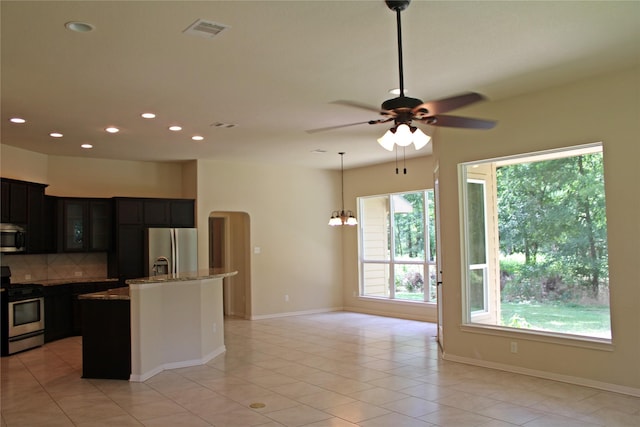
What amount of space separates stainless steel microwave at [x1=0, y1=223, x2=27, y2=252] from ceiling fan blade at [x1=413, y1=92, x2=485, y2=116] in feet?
20.8

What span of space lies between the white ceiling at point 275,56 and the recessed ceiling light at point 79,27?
52mm

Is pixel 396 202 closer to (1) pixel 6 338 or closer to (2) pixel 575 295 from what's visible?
(2) pixel 575 295

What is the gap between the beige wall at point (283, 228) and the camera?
9.59 m

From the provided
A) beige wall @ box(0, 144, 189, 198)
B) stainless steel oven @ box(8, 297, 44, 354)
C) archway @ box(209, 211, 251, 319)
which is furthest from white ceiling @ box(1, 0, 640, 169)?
archway @ box(209, 211, 251, 319)

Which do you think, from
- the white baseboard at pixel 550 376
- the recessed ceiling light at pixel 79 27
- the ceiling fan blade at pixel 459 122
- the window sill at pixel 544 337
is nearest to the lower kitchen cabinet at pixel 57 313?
the recessed ceiling light at pixel 79 27

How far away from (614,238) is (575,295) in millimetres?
798

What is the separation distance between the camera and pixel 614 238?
487 centimetres

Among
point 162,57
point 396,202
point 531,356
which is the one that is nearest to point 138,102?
point 162,57

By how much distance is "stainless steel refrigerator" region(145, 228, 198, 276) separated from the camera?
8.60m

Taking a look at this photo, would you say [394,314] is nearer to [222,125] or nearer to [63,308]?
[222,125]

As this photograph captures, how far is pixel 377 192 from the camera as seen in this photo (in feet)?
34.0

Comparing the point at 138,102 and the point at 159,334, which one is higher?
the point at 138,102

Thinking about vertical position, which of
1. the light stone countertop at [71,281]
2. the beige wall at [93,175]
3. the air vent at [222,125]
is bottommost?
the light stone countertop at [71,281]

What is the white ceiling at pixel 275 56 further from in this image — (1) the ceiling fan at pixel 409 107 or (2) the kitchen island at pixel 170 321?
(2) the kitchen island at pixel 170 321
